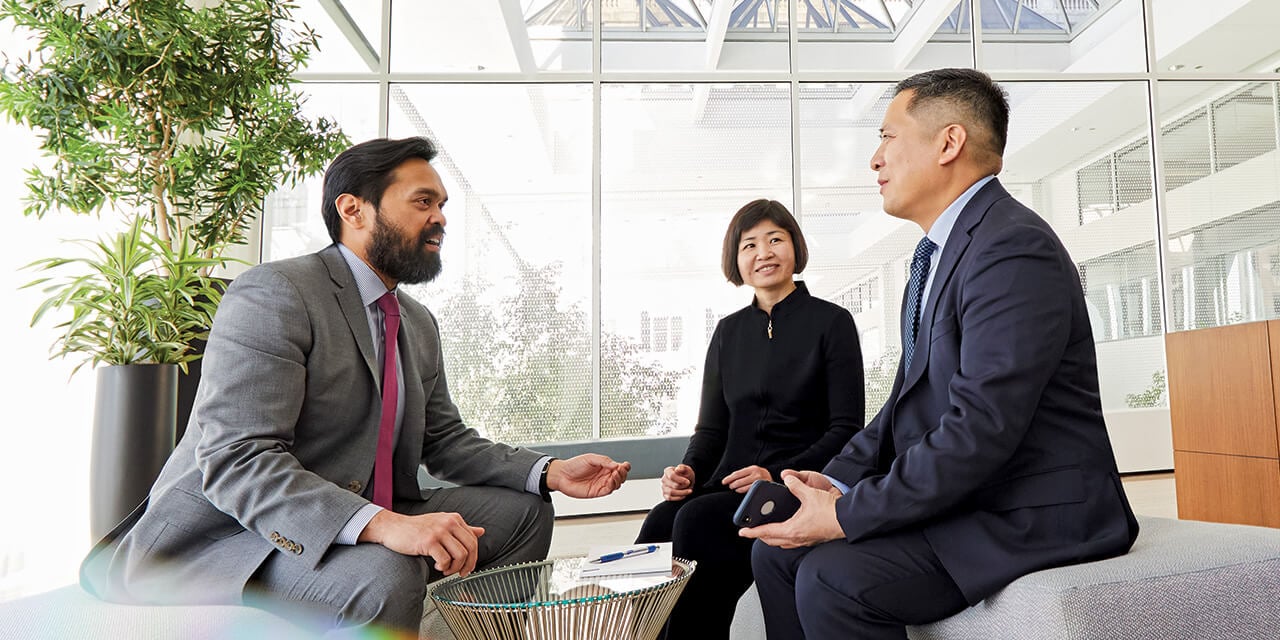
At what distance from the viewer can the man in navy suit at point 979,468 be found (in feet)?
4.15

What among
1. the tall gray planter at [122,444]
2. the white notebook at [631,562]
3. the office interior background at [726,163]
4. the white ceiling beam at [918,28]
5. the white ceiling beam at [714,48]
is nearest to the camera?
the white notebook at [631,562]

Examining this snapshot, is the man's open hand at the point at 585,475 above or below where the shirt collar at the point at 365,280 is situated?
below

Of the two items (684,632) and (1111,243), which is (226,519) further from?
(1111,243)

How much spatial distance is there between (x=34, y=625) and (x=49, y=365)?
7.01 feet

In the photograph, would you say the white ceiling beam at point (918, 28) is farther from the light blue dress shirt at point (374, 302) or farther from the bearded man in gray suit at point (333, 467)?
the light blue dress shirt at point (374, 302)

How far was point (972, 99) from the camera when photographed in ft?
5.14

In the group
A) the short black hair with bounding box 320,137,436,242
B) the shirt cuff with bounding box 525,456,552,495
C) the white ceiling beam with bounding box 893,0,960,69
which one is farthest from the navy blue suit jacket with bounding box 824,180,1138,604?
the white ceiling beam with bounding box 893,0,960,69

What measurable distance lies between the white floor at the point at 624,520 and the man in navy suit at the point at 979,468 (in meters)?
2.48

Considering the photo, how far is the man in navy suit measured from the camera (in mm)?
1264

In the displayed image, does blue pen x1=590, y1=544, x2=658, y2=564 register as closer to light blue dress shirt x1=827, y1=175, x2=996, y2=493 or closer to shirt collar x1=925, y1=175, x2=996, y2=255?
light blue dress shirt x1=827, y1=175, x2=996, y2=493

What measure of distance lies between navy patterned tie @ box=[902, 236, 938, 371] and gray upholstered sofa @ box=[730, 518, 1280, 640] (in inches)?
20.5


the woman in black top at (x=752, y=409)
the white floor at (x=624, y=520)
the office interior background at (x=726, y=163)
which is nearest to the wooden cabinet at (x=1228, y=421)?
the white floor at (x=624, y=520)

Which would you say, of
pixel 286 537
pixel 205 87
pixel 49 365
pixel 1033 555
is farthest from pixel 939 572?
pixel 49 365

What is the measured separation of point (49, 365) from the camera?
2947mm
